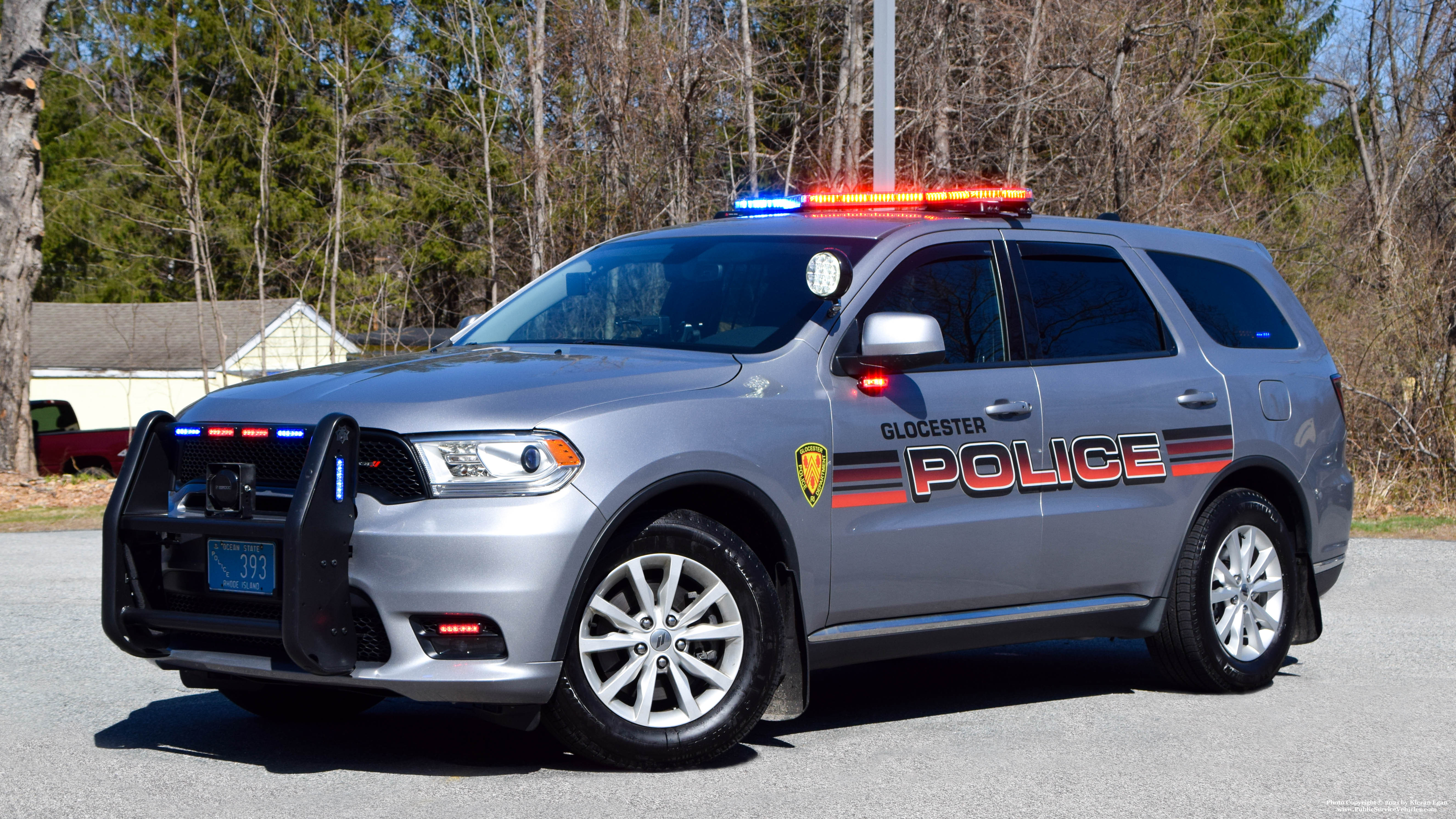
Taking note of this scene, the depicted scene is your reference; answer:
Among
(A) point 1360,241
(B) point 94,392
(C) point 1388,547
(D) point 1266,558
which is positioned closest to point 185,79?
(B) point 94,392

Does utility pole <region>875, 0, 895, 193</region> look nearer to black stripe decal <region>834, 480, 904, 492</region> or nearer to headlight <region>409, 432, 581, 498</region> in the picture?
black stripe decal <region>834, 480, 904, 492</region>

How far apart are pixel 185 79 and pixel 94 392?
11.2 m

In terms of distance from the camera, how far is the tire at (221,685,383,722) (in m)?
5.75

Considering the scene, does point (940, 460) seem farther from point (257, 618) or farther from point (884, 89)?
point (884, 89)

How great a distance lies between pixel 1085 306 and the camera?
642 centimetres

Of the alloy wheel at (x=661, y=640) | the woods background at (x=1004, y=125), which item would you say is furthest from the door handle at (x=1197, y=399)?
the woods background at (x=1004, y=125)

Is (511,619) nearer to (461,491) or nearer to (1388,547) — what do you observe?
(461,491)

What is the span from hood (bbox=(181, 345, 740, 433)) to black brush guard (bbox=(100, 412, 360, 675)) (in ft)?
0.59

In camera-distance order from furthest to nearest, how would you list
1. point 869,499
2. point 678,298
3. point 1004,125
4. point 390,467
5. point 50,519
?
point 1004,125 → point 50,519 → point 678,298 → point 869,499 → point 390,467

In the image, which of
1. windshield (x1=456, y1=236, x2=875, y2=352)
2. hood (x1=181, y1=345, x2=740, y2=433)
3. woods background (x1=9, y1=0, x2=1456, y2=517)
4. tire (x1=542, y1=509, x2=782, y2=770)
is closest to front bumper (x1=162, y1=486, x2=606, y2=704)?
tire (x1=542, y1=509, x2=782, y2=770)

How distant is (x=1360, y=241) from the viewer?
18906 millimetres

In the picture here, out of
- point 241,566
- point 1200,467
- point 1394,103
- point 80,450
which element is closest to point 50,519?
point 80,450

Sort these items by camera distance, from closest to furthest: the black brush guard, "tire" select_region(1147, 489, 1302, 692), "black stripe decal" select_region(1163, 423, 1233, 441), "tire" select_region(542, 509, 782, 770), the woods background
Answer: the black brush guard < "tire" select_region(542, 509, 782, 770) < "black stripe decal" select_region(1163, 423, 1233, 441) < "tire" select_region(1147, 489, 1302, 692) < the woods background

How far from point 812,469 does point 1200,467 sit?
2098mm
